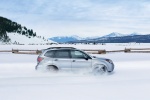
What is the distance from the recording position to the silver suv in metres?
16.5

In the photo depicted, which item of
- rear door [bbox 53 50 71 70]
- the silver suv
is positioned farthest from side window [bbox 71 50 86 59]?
rear door [bbox 53 50 71 70]

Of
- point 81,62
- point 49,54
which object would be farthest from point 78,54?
point 49,54

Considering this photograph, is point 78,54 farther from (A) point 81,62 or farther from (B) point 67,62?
(B) point 67,62

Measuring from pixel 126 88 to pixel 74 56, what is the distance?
5739 millimetres

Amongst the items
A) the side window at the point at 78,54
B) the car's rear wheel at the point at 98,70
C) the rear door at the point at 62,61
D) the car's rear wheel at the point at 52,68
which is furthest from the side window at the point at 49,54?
the car's rear wheel at the point at 98,70

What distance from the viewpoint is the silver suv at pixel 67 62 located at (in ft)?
54.0

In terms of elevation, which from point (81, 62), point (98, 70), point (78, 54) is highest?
point (78, 54)

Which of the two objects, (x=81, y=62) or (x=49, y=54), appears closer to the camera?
(x=81, y=62)

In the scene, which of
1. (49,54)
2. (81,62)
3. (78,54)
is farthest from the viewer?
(78,54)

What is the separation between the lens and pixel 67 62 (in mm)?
16516

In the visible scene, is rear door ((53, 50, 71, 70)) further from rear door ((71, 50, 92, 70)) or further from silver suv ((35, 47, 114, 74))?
rear door ((71, 50, 92, 70))

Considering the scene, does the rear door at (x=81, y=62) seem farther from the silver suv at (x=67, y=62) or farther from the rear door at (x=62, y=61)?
the rear door at (x=62, y=61)

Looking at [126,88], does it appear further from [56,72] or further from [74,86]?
[56,72]

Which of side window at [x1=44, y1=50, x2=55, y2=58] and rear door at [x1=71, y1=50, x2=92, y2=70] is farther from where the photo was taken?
side window at [x1=44, y1=50, x2=55, y2=58]
